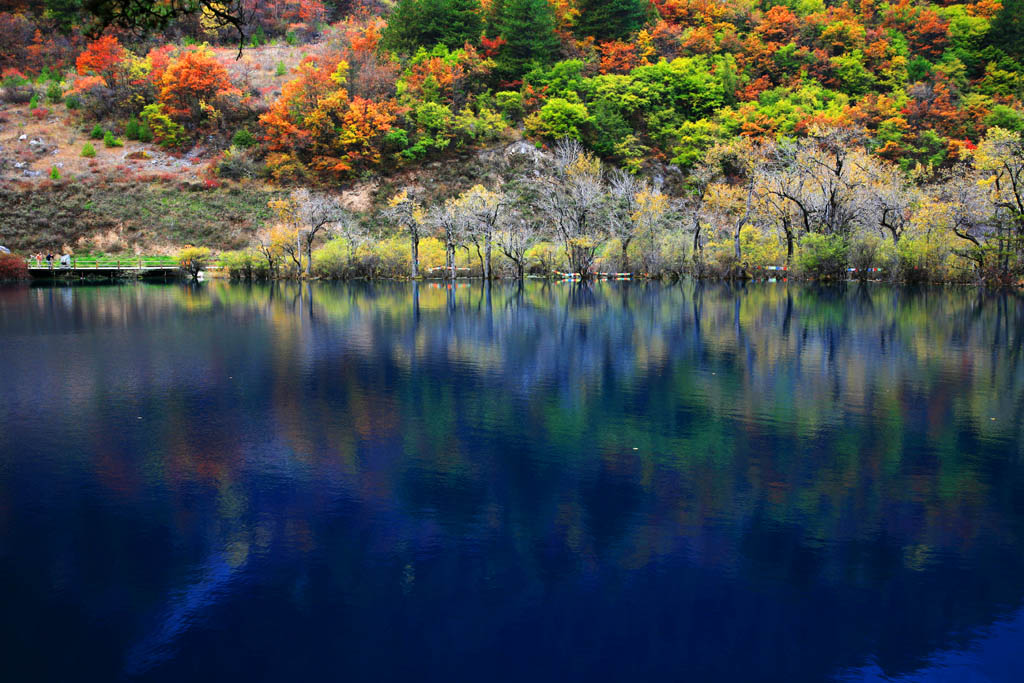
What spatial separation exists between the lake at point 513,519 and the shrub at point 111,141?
7322 centimetres

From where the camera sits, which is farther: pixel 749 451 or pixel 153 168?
pixel 153 168

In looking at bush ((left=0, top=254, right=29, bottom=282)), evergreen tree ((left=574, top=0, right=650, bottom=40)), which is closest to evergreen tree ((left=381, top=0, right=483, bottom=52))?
evergreen tree ((left=574, top=0, right=650, bottom=40))

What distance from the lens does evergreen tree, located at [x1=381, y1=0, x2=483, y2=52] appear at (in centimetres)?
8594

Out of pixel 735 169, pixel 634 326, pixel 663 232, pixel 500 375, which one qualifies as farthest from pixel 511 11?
pixel 500 375

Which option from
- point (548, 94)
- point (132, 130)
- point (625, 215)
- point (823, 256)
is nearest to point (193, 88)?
point (132, 130)

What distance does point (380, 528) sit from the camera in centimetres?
805

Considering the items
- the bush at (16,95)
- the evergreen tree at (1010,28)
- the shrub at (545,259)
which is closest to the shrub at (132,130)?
the bush at (16,95)

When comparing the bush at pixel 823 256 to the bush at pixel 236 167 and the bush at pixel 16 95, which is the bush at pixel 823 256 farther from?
the bush at pixel 16 95

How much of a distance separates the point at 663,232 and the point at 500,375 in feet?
139

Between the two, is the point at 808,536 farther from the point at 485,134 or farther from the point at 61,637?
the point at 485,134

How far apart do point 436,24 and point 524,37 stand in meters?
11.0

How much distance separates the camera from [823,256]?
46.0 meters

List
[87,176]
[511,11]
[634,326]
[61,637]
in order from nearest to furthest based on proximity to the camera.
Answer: [61,637], [634,326], [87,176], [511,11]

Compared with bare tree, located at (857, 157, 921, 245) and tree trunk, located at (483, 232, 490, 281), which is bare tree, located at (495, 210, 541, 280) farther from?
bare tree, located at (857, 157, 921, 245)
